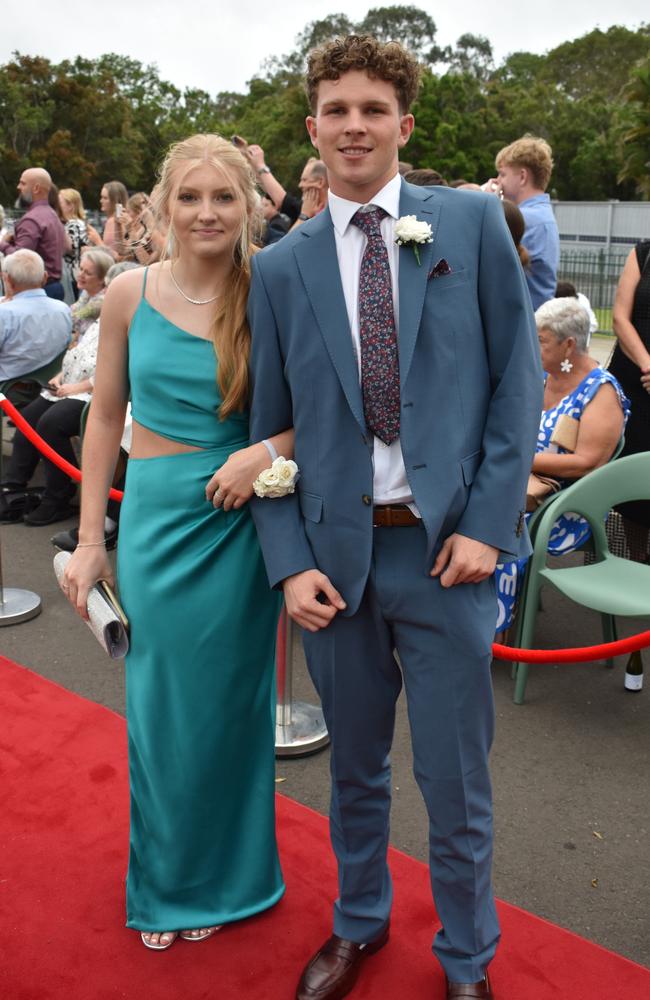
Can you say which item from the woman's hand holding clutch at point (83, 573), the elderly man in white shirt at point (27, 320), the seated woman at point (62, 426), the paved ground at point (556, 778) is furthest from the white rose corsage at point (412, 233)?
the elderly man in white shirt at point (27, 320)

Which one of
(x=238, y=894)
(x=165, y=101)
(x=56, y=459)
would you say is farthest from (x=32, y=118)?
(x=238, y=894)

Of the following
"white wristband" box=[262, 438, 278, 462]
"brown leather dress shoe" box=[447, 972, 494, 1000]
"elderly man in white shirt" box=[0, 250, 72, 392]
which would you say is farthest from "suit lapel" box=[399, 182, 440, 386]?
"elderly man in white shirt" box=[0, 250, 72, 392]

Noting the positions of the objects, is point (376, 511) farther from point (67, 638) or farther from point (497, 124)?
point (497, 124)

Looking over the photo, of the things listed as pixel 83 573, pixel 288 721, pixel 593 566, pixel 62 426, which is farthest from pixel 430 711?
pixel 62 426

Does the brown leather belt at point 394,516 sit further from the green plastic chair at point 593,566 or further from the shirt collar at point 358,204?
the green plastic chair at point 593,566

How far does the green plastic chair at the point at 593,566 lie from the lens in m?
4.17

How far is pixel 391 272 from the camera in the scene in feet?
7.29

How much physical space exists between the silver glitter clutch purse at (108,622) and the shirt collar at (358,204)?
1.15m

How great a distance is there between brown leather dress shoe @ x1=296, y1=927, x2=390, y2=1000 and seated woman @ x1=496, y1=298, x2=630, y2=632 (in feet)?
6.81

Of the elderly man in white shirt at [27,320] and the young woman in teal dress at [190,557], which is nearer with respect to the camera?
Answer: the young woman in teal dress at [190,557]

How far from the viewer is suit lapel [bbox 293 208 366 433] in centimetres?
220

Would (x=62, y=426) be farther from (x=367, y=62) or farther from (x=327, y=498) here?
(x=367, y=62)

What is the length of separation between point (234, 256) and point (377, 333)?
1.89 feet

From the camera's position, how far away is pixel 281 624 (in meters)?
3.96
